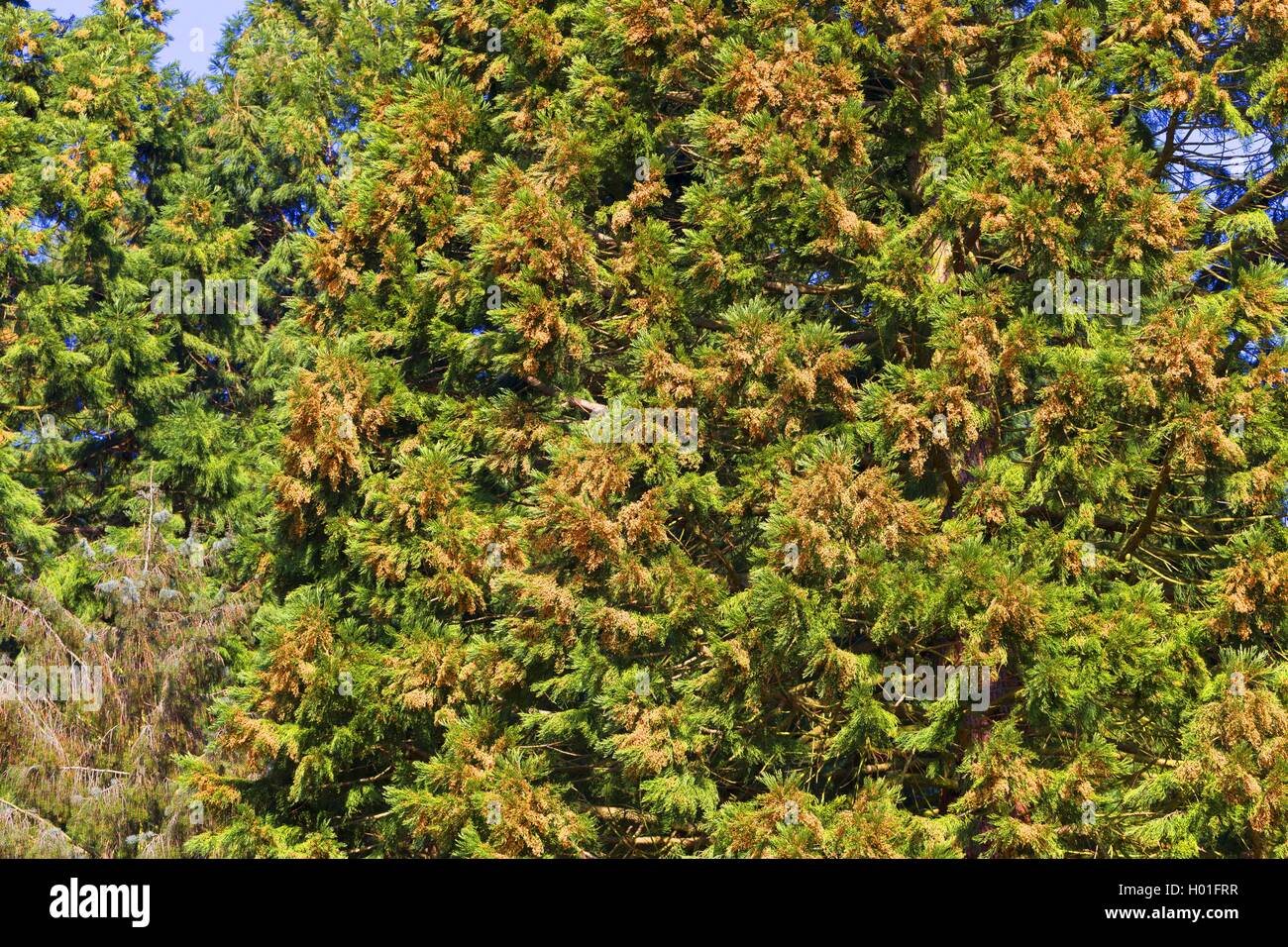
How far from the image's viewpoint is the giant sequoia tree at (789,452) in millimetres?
8742

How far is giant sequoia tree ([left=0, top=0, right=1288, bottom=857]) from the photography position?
344 inches

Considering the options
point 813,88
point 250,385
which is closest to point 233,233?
point 250,385

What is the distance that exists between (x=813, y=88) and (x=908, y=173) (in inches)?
50.6

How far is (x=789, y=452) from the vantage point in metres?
9.65

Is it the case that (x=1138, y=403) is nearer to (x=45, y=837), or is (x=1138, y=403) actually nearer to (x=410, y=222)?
(x=410, y=222)

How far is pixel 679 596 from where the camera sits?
9609 mm
